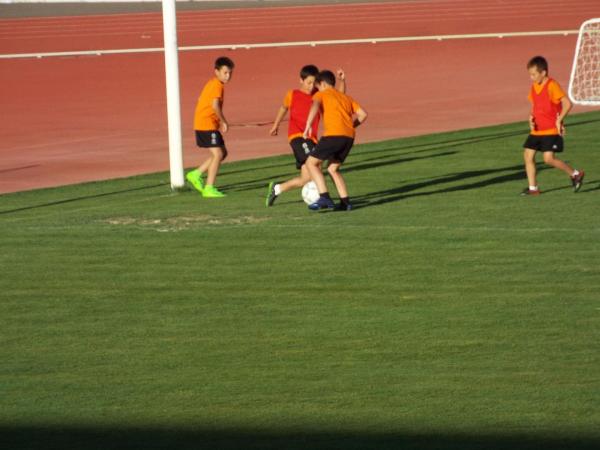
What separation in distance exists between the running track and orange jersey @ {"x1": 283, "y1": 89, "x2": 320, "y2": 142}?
4.45 meters

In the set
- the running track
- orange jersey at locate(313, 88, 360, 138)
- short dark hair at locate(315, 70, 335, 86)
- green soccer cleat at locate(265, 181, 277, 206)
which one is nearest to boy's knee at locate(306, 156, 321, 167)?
orange jersey at locate(313, 88, 360, 138)

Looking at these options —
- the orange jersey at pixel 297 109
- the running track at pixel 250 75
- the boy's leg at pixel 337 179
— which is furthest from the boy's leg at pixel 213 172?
the running track at pixel 250 75

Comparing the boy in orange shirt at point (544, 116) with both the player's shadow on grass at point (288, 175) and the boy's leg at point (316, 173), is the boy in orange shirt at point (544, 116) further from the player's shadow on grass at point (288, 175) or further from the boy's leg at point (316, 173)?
the player's shadow on grass at point (288, 175)

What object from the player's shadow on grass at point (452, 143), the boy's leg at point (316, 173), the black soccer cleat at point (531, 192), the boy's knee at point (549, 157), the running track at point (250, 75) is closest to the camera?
the boy's leg at point (316, 173)

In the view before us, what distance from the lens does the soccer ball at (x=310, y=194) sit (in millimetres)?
14461

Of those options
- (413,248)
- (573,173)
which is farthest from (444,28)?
(413,248)

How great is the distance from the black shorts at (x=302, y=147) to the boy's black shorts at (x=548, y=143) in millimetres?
2652

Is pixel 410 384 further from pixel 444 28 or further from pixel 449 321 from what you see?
pixel 444 28

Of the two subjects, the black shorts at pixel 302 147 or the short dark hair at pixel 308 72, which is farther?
the black shorts at pixel 302 147

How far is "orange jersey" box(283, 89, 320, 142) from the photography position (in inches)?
614

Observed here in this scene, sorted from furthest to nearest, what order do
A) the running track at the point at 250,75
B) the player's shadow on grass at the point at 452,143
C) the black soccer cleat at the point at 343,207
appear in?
1. the running track at the point at 250,75
2. the player's shadow on grass at the point at 452,143
3. the black soccer cleat at the point at 343,207

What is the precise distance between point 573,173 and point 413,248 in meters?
3.87

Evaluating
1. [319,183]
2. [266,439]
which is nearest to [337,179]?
[319,183]

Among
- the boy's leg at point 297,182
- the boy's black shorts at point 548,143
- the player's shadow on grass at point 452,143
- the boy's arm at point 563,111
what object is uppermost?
the boy's arm at point 563,111
